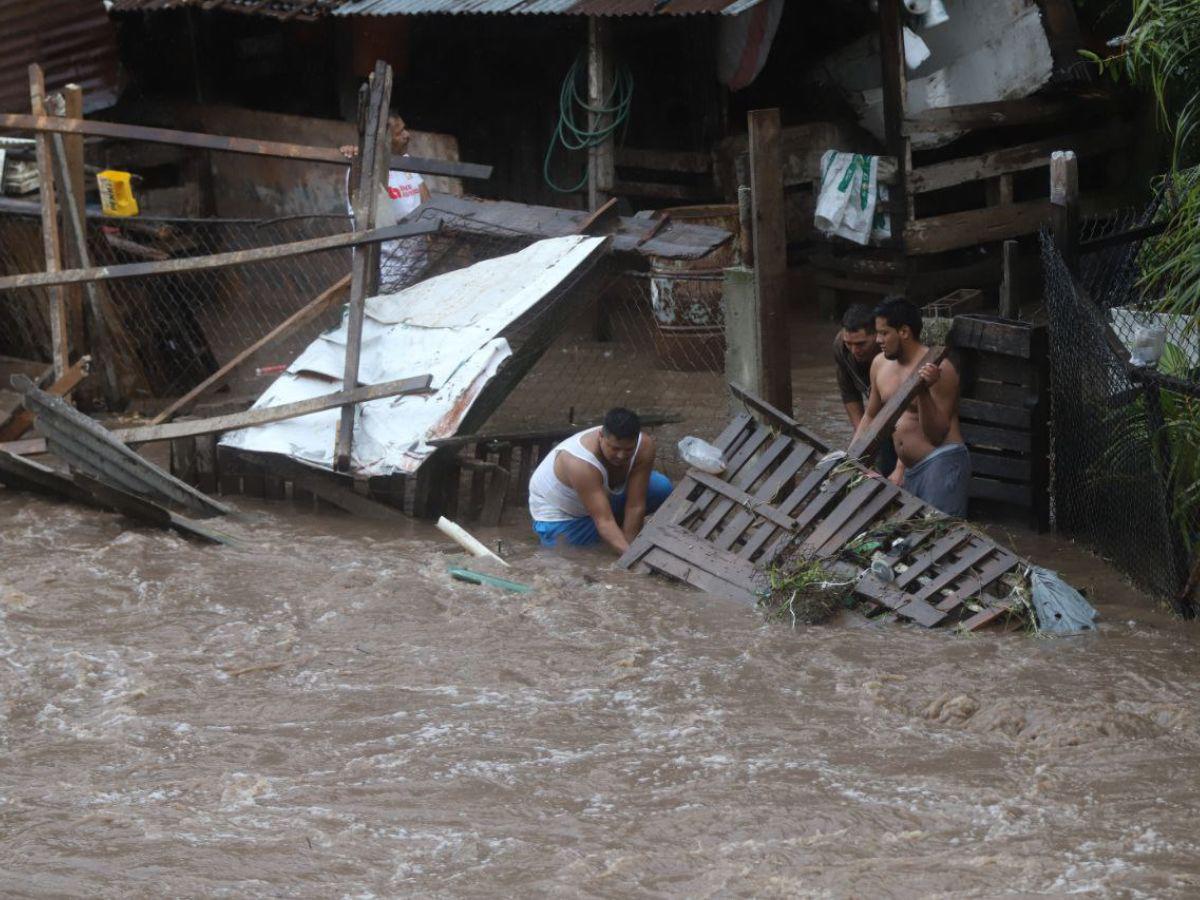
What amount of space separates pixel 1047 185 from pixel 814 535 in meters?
7.66

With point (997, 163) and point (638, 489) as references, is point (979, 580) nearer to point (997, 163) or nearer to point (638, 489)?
point (638, 489)

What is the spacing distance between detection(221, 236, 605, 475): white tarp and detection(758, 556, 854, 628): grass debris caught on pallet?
2375mm

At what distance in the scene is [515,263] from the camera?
8.86 meters

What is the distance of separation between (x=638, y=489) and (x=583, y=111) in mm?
6275

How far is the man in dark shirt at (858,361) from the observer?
306 inches

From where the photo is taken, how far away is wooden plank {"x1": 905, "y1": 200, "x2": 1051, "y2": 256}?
12031 mm

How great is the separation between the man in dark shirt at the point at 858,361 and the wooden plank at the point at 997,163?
438 centimetres

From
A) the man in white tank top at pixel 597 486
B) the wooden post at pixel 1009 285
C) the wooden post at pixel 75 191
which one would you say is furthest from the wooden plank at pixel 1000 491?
the wooden post at pixel 75 191

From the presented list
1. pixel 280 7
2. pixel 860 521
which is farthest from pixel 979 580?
pixel 280 7

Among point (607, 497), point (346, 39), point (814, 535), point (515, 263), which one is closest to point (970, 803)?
point (814, 535)

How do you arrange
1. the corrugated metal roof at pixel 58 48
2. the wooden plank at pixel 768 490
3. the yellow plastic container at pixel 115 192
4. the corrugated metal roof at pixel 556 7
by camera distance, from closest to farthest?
the wooden plank at pixel 768 490 < the corrugated metal roof at pixel 556 7 < the yellow plastic container at pixel 115 192 < the corrugated metal roof at pixel 58 48

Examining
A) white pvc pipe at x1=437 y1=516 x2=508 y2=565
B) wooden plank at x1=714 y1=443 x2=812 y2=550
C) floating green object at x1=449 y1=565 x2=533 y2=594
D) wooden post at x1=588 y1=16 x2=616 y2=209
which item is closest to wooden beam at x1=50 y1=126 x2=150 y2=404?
white pvc pipe at x1=437 y1=516 x2=508 y2=565

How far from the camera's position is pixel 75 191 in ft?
32.8

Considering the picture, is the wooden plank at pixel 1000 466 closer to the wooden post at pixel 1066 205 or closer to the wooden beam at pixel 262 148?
the wooden post at pixel 1066 205
